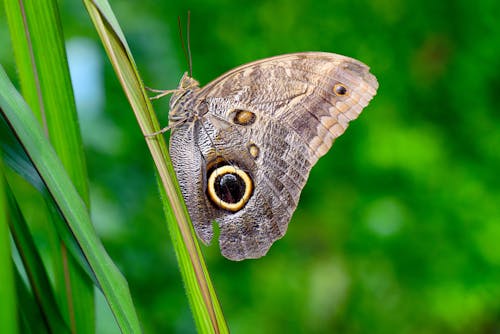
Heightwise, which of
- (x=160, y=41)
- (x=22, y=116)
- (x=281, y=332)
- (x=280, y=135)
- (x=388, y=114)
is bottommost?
(x=22, y=116)

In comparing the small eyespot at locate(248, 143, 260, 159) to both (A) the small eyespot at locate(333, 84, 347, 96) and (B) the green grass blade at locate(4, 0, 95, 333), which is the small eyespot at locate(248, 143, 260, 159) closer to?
(A) the small eyespot at locate(333, 84, 347, 96)

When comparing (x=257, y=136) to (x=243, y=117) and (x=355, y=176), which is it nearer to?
(x=243, y=117)

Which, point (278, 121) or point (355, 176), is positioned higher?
point (355, 176)

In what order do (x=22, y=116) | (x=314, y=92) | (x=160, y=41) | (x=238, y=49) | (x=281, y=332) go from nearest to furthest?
(x=22, y=116) < (x=314, y=92) < (x=281, y=332) < (x=160, y=41) < (x=238, y=49)

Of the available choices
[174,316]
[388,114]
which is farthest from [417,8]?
[174,316]

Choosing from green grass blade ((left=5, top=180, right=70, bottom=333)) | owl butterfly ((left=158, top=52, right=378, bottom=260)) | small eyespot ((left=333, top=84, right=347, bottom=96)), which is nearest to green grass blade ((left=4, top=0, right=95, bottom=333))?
green grass blade ((left=5, top=180, right=70, bottom=333))

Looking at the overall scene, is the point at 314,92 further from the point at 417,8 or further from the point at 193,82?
the point at 417,8

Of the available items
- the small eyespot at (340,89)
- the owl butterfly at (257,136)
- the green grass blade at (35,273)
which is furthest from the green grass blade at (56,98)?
the small eyespot at (340,89)

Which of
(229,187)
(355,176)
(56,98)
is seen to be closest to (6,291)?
(56,98)
